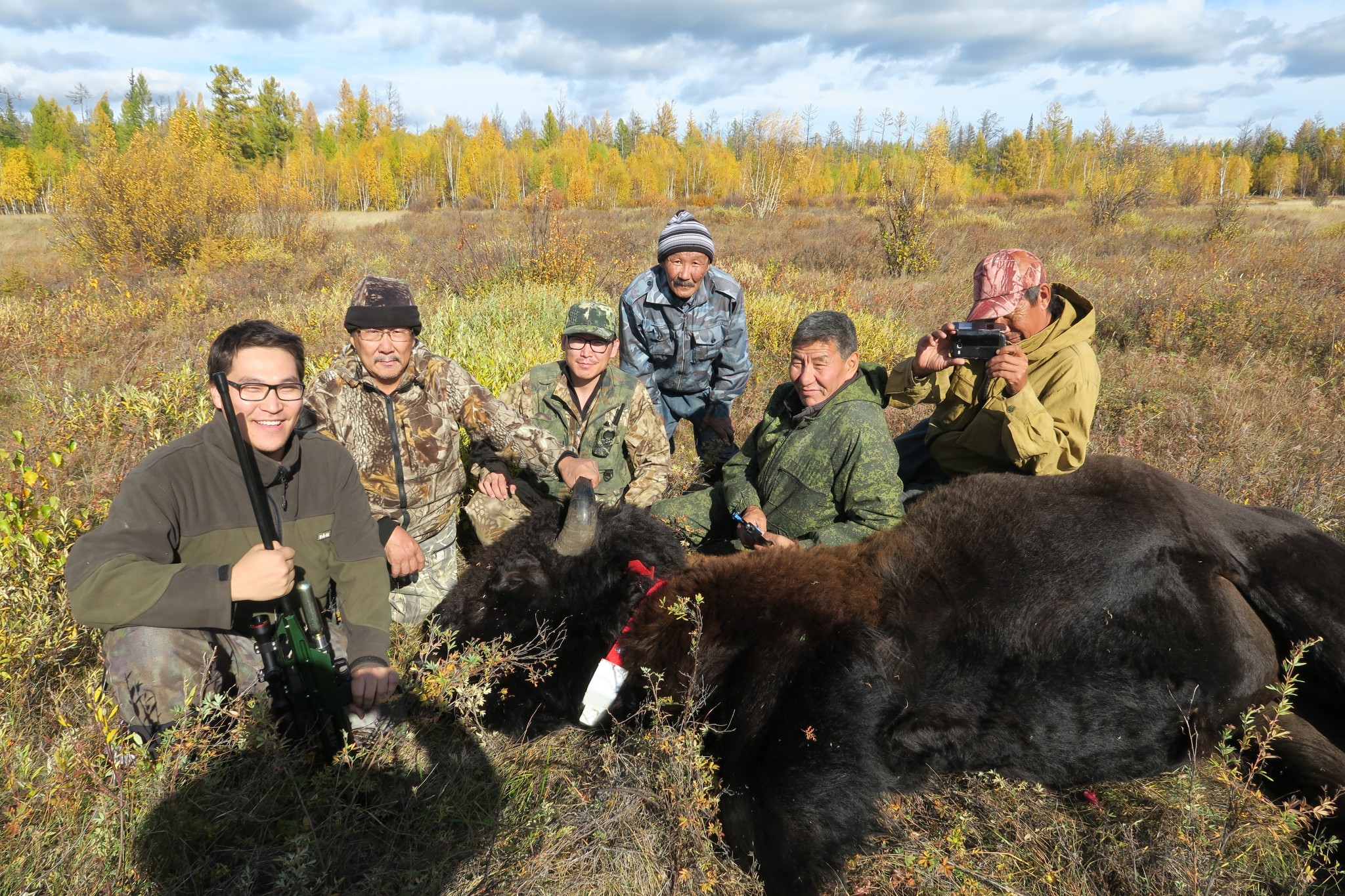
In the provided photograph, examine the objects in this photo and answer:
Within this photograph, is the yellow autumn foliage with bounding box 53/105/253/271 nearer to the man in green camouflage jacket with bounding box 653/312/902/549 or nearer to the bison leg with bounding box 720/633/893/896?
the man in green camouflage jacket with bounding box 653/312/902/549

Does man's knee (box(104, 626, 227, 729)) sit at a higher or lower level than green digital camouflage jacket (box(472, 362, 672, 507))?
lower

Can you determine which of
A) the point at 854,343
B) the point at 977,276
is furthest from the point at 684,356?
the point at 977,276

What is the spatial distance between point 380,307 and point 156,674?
6.05 feet

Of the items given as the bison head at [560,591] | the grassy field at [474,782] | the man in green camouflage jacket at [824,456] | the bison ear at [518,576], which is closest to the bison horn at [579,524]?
the bison head at [560,591]

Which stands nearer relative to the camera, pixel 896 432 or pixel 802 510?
pixel 802 510

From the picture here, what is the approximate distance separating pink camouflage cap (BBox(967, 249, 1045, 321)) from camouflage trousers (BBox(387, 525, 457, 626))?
3.07 metres

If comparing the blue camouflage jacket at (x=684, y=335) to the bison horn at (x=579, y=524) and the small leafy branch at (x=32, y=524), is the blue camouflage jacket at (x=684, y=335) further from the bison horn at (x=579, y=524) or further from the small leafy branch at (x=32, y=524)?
the small leafy branch at (x=32, y=524)

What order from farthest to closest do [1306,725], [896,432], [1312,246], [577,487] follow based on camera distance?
[1312,246] → [896,432] → [577,487] → [1306,725]

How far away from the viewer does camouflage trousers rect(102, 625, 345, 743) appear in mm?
2029

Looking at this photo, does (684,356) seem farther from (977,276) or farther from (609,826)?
(609,826)

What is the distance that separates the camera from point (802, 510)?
10.9 ft

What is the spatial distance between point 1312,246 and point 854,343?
17080mm

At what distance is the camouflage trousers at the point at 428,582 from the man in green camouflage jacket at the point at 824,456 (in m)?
1.74

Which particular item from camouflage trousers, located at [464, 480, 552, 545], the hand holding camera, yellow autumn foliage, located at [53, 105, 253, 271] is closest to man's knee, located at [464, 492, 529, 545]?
camouflage trousers, located at [464, 480, 552, 545]
